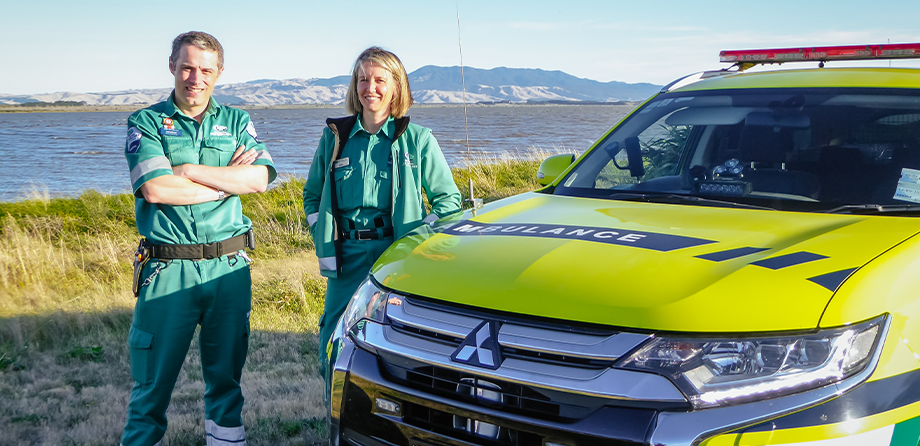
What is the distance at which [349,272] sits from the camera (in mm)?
3598

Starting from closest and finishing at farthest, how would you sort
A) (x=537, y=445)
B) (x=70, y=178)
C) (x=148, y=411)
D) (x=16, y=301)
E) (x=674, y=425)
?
(x=674, y=425)
(x=537, y=445)
(x=148, y=411)
(x=16, y=301)
(x=70, y=178)

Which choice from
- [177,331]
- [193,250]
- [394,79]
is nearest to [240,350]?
[177,331]

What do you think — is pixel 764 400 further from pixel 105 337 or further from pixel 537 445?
pixel 105 337

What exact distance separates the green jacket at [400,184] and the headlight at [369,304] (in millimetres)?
1000

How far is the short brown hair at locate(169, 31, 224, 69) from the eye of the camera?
323cm

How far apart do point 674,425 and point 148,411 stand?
250 cm

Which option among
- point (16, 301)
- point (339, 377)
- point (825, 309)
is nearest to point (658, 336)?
point (825, 309)

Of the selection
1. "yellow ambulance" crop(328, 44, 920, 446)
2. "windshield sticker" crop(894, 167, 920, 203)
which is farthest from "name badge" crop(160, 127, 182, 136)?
"windshield sticker" crop(894, 167, 920, 203)

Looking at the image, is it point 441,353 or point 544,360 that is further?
point 441,353

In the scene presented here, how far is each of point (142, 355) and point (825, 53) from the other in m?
3.81

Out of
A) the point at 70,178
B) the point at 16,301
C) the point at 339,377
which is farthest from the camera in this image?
the point at 70,178

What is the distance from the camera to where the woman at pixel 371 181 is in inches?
138

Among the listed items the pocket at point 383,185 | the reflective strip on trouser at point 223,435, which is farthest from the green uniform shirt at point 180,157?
the reflective strip on trouser at point 223,435

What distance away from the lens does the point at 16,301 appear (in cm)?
656
